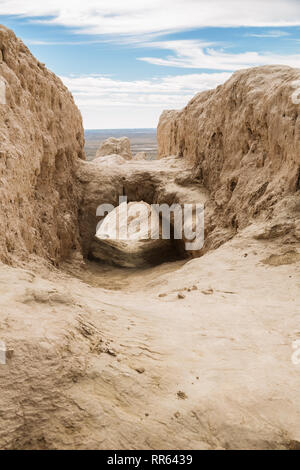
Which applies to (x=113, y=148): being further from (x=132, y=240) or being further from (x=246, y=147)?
(x=246, y=147)

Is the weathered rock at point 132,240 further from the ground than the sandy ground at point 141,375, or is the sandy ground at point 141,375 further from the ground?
the sandy ground at point 141,375

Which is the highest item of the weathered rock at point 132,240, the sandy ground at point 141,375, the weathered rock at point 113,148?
the weathered rock at point 113,148

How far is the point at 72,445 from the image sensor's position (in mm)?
2449

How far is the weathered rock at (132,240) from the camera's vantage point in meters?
13.2

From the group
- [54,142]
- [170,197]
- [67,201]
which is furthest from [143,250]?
[54,142]

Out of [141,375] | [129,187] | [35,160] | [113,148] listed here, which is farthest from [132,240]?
[141,375]

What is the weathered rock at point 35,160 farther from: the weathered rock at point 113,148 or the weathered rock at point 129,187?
the weathered rock at point 113,148

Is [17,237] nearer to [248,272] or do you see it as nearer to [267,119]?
[248,272]

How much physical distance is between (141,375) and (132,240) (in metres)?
13.1

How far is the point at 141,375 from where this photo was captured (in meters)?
3.08

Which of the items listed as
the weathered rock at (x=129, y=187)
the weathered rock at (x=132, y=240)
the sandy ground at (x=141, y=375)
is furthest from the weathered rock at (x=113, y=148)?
the sandy ground at (x=141, y=375)

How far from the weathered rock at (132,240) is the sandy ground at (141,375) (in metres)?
Result: 8.42

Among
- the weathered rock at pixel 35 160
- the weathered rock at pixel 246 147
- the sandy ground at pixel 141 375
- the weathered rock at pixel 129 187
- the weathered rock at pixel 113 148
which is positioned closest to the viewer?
the sandy ground at pixel 141 375

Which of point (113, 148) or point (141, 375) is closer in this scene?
point (141, 375)
